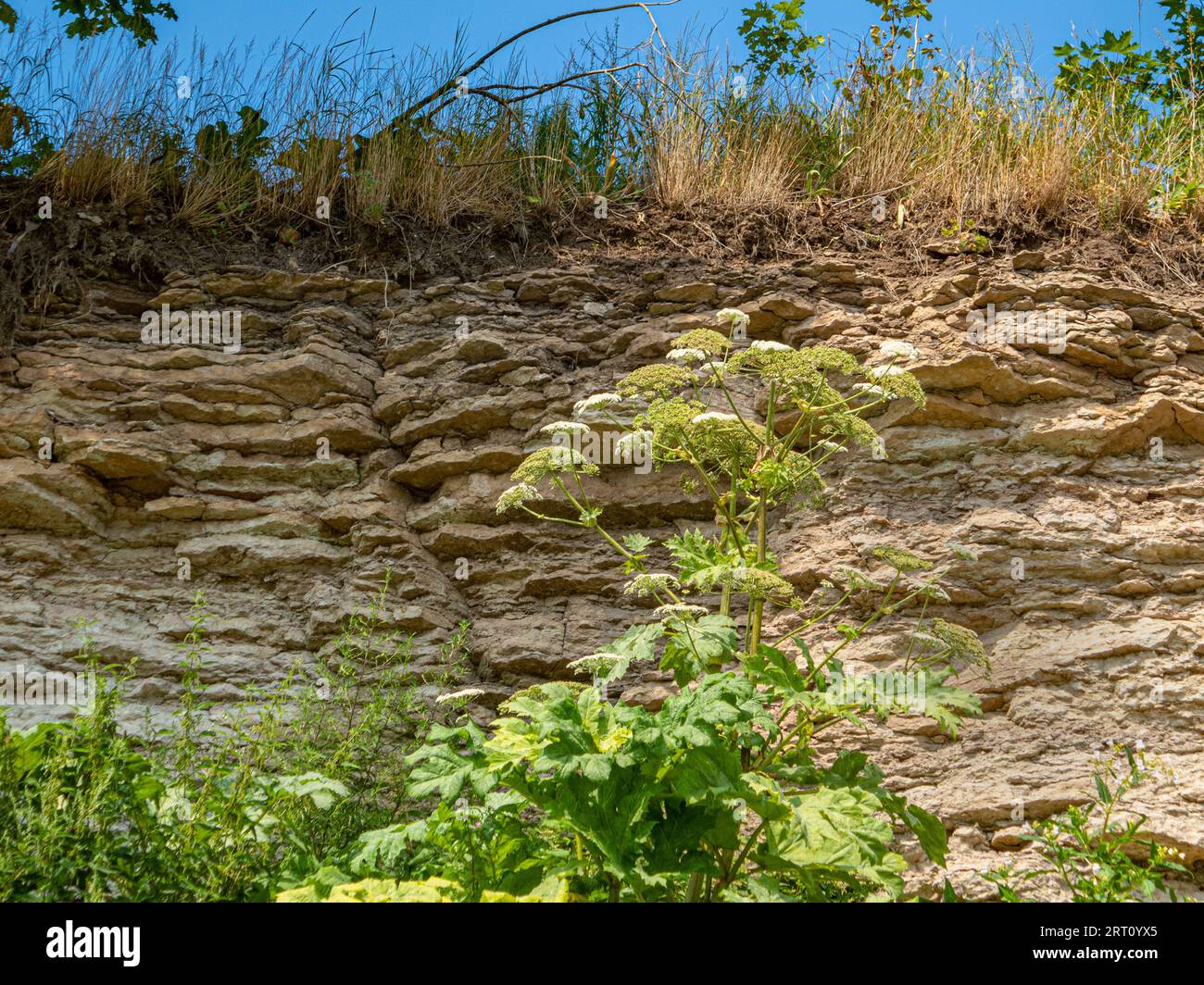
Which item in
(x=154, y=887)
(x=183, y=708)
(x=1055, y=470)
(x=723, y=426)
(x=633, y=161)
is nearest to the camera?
(x=154, y=887)

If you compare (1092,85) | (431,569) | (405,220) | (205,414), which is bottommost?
(431,569)

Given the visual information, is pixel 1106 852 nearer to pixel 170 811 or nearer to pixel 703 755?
pixel 703 755

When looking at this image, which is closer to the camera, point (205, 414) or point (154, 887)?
point (154, 887)

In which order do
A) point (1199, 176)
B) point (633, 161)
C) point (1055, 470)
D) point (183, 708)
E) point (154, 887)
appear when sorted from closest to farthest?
point (154, 887) < point (183, 708) < point (1055, 470) < point (1199, 176) < point (633, 161)

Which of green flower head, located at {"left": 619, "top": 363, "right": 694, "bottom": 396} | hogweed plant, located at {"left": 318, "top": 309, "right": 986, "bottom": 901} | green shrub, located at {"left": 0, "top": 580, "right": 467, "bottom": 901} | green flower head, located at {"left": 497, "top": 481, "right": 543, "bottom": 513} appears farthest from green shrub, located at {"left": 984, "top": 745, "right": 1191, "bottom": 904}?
green shrub, located at {"left": 0, "top": 580, "right": 467, "bottom": 901}

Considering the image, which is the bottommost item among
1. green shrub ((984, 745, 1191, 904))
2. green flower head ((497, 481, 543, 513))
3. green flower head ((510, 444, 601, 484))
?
green shrub ((984, 745, 1191, 904))

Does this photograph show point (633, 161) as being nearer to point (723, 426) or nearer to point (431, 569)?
point (431, 569)

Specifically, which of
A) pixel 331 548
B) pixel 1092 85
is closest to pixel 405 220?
pixel 331 548

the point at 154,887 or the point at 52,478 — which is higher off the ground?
the point at 52,478

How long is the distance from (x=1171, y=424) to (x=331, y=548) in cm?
468

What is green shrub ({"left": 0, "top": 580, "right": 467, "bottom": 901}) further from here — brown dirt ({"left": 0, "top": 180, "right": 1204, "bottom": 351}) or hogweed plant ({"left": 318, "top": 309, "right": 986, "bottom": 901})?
brown dirt ({"left": 0, "top": 180, "right": 1204, "bottom": 351})

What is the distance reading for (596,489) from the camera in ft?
18.7

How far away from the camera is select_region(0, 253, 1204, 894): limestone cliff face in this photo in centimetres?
482

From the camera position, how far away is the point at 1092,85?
26.2 ft
